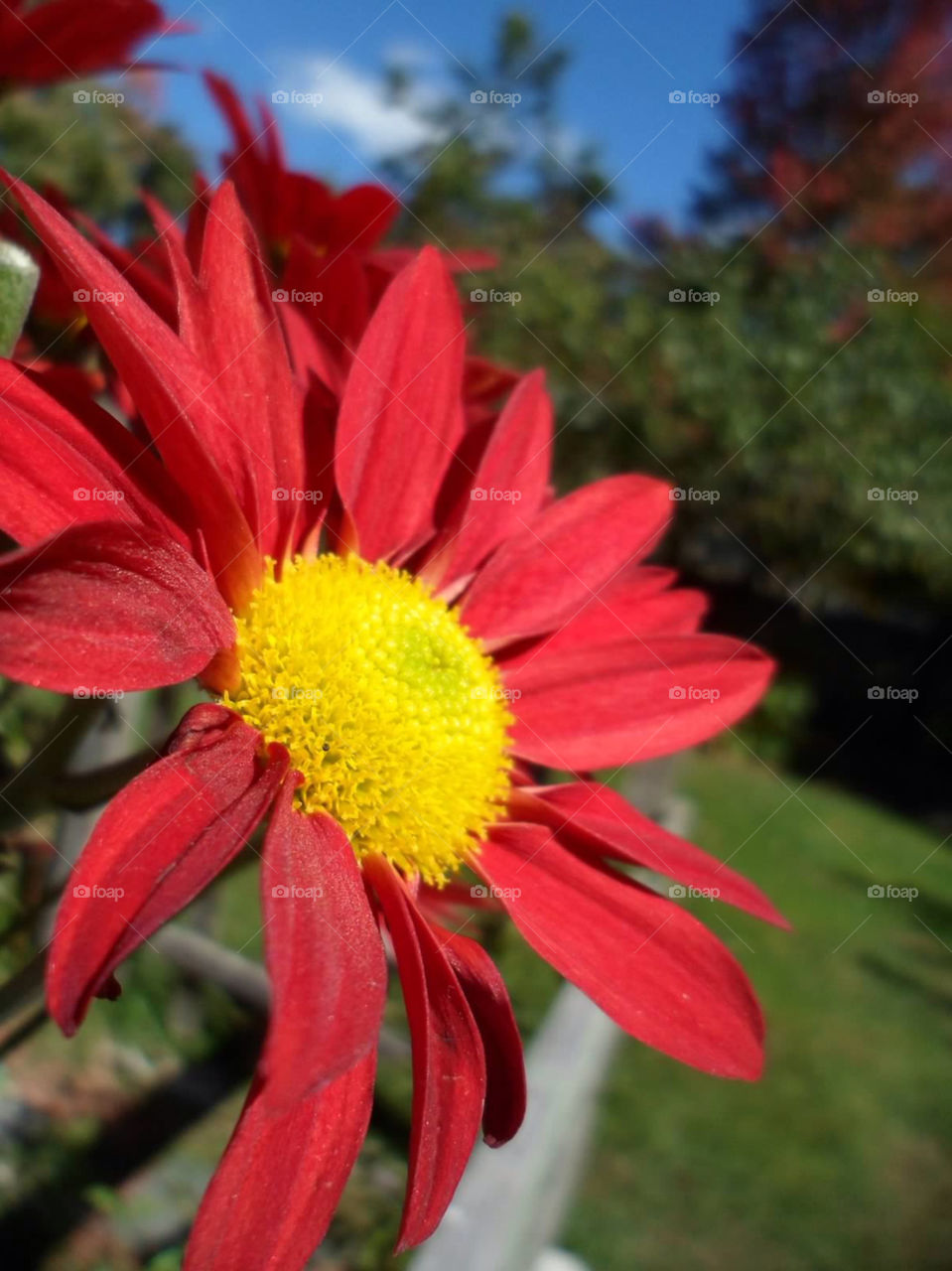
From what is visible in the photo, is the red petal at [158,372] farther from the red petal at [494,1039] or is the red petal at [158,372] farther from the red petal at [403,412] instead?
the red petal at [494,1039]

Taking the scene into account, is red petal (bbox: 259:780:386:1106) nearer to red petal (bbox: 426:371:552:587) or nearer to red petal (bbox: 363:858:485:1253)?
red petal (bbox: 363:858:485:1253)

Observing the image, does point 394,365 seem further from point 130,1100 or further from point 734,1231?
point 734,1231

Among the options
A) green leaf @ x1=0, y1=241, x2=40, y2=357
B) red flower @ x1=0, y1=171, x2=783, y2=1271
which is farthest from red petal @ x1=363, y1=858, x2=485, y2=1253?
green leaf @ x1=0, y1=241, x2=40, y2=357

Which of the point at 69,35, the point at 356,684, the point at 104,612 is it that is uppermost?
the point at 69,35

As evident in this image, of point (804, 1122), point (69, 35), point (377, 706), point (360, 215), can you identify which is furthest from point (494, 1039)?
point (804, 1122)

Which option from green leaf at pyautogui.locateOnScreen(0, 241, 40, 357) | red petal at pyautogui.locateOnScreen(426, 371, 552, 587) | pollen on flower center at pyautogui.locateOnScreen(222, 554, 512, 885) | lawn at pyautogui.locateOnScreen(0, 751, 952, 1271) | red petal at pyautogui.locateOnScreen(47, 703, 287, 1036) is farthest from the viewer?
lawn at pyautogui.locateOnScreen(0, 751, 952, 1271)

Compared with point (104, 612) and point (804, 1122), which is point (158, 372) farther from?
point (804, 1122)
